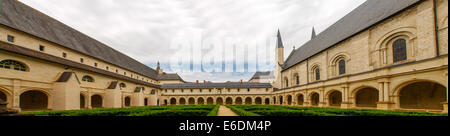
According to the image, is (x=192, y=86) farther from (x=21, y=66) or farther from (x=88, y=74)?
A: (x=21, y=66)

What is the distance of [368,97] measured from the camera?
61.7ft

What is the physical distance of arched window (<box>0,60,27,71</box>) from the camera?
41.2 feet

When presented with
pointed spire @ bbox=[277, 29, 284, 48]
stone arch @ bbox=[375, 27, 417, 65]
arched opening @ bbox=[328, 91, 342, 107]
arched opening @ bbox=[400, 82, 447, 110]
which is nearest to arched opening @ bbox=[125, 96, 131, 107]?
arched opening @ bbox=[328, 91, 342, 107]

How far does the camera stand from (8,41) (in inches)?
543

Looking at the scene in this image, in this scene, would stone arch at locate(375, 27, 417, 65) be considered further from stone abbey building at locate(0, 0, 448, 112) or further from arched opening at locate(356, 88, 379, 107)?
arched opening at locate(356, 88, 379, 107)

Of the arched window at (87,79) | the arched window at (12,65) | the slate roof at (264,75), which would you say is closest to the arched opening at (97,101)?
the arched window at (87,79)

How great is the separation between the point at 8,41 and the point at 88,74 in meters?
7.01

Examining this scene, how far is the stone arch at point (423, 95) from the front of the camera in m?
12.9

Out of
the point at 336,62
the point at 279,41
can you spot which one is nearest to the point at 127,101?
the point at 336,62

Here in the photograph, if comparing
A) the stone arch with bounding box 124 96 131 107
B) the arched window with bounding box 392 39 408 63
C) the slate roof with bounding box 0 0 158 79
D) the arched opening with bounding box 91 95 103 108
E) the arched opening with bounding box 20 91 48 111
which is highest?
the slate roof with bounding box 0 0 158 79

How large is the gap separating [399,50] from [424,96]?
4.38 metres

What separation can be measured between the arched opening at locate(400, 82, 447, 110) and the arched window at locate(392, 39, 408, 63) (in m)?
2.71
